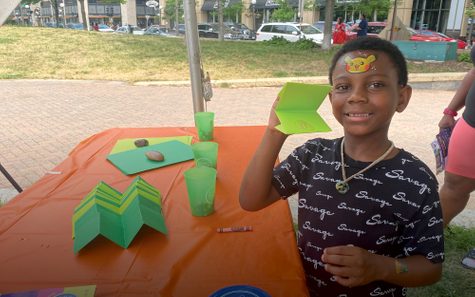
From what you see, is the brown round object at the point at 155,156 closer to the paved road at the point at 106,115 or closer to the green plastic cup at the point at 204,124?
the green plastic cup at the point at 204,124

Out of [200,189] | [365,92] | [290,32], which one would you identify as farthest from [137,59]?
[365,92]

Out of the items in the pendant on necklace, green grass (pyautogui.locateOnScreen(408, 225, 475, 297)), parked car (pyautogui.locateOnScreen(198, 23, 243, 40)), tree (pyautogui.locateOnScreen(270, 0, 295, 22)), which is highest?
tree (pyautogui.locateOnScreen(270, 0, 295, 22))

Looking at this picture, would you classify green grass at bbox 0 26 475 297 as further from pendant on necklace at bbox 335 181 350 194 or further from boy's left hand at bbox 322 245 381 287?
boy's left hand at bbox 322 245 381 287

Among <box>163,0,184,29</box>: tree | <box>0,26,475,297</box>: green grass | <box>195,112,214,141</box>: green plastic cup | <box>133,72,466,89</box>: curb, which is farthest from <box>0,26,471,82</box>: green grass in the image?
<box>163,0,184,29</box>: tree

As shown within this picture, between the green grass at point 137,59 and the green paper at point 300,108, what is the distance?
8571 millimetres

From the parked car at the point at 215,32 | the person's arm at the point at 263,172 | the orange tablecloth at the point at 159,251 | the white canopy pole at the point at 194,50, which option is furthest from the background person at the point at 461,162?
the parked car at the point at 215,32

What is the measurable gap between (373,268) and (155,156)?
1.28 metres

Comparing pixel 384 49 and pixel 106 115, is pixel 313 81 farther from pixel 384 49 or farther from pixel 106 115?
pixel 384 49

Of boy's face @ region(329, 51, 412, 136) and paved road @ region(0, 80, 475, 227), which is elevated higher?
boy's face @ region(329, 51, 412, 136)

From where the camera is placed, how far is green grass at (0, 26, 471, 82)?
10188mm

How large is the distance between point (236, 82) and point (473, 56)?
6897 millimetres

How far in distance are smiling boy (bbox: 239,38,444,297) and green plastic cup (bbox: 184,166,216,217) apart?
18 cm

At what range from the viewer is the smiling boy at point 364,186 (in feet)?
3.70

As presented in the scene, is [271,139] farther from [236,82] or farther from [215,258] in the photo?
[236,82]
